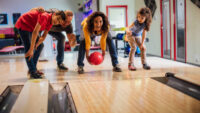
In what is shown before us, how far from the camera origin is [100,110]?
2107 mm

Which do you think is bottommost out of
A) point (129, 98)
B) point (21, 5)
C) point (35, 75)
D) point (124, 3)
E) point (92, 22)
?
point (129, 98)

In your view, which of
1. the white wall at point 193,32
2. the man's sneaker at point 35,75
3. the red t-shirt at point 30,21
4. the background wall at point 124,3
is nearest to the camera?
the red t-shirt at point 30,21

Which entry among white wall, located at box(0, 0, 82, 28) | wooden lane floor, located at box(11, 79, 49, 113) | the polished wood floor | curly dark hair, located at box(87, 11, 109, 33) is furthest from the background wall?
wooden lane floor, located at box(11, 79, 49, 113)

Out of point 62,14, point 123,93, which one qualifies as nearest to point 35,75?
point 62,14

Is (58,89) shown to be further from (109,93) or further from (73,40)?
(73,40)

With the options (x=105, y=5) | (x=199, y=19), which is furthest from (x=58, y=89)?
(x=105, y=5)

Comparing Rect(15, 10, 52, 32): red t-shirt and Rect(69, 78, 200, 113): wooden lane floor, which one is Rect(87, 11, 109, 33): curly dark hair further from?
Rect(69, 78, 200, 113): wooden lane floor

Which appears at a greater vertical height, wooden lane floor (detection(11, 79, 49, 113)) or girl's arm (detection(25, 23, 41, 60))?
girl's arm (detection(25, 23, 41, 60))

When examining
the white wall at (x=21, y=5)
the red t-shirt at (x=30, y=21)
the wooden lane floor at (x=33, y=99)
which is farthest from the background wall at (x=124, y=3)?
the wooden lane floor at (x=33, y=99)

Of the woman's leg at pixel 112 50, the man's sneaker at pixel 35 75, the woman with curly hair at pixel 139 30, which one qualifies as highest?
the woman with curly hair at pixel 139 30

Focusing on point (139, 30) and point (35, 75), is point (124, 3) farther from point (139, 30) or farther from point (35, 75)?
point (35, 75)

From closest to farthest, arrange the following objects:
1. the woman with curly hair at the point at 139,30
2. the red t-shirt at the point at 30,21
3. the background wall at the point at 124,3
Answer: the red t-shirt at the point at 30,21 < the woman with curly hair at the point at 139,30 < the background wall at the point at 124,3

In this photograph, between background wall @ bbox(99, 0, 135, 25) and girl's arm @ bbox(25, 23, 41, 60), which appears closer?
girl's arm @ bbox(25, 23, 41, 60)

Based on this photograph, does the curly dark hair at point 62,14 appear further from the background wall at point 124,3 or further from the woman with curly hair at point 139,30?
the background wall at point 124,3
